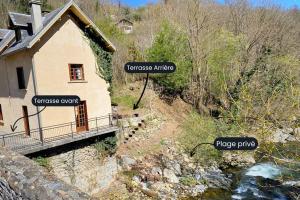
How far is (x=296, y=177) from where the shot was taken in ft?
62.7

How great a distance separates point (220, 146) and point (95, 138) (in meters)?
9.43

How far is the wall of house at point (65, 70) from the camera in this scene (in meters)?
16.5

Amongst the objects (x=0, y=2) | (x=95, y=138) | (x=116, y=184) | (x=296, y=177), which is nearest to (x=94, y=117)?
(x=95, y=138)

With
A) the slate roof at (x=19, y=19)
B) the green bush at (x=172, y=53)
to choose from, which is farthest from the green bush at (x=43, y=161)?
the green bush at (x=172, y=53)

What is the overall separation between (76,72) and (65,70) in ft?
3.29

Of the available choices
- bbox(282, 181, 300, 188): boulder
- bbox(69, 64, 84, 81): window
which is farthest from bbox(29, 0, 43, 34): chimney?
bbox(282, 181, 300, 188): boulder

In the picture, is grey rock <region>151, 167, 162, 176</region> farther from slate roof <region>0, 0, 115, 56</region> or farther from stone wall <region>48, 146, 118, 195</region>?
slate roof <region>0, 0, 115, 56</region>

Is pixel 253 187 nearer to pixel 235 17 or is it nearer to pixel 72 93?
pixel 72 93

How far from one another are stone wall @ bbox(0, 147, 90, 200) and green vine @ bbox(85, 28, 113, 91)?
44.5ft

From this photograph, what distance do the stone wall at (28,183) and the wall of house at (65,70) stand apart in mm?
10669

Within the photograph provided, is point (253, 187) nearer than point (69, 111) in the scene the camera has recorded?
No

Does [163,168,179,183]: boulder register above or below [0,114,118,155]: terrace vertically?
below

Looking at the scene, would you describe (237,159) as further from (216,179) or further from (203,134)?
(216,179)

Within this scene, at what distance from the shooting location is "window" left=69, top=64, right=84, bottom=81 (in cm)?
1814
